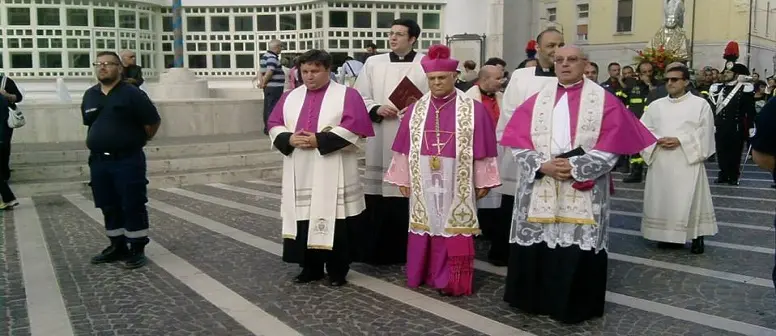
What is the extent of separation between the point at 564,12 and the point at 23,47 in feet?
110

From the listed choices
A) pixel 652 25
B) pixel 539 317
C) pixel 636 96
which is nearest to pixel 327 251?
pixel 539 317

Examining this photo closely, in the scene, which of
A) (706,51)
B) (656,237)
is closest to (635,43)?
(706,51)

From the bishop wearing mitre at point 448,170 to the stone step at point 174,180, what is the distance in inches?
283

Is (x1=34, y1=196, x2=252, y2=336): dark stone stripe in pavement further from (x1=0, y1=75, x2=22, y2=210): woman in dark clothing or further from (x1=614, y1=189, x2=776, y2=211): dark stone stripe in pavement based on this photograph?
(x1=614, y1=189, x2=776, y2=211): dark stone stripe in pavement

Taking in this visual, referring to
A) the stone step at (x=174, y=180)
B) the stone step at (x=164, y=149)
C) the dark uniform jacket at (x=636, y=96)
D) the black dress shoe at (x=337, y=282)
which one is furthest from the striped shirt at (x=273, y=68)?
the black dress shoe at (x=337, y=282)

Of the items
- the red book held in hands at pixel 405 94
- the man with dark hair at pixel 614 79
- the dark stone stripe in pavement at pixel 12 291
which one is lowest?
the dark stone stripe in pavement at pixel 12 291

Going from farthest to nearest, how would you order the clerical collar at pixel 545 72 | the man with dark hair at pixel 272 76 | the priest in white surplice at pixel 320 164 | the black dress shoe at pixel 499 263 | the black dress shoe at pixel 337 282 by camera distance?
the man with dark hair at pixel 272 76 → the black dress shoe at pixel 499 263 → the clerical collar at pixel 545 72 → the black dress shoe at pixel 337 282 → the priest in white surplice at pixel 320 164

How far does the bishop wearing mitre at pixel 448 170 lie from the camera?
17.8ft

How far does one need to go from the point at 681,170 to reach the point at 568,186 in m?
3.00

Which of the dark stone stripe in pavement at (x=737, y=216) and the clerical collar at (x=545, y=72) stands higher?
the clerical collar at (x=545, y=72)

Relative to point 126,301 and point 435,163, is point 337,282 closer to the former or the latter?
point 435,163

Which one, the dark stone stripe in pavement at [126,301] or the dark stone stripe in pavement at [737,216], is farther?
the dark stone stripe in pavement at [737,216]

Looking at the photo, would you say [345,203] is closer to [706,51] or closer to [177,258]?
[177,258]

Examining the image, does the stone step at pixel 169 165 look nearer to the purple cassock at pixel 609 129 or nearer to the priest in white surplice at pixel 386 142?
the priest in white surplice at pixel 386 142
